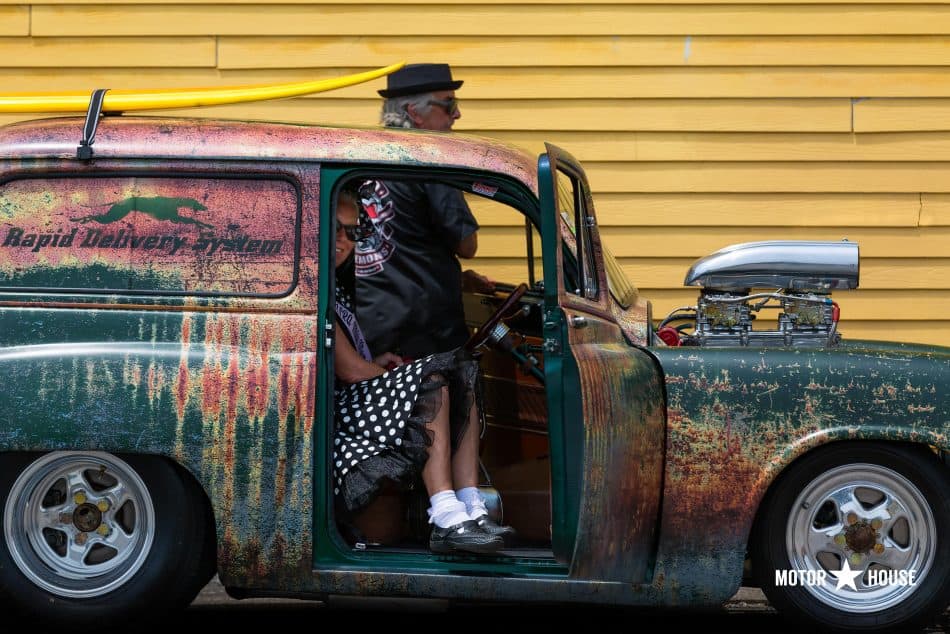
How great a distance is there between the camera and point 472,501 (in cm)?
432

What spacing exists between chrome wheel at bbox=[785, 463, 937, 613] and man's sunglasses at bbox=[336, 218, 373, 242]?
1.72 metres

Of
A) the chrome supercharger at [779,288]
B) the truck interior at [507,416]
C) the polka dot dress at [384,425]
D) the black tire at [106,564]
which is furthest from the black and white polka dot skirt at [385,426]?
the chrome supercharger at [779,288]

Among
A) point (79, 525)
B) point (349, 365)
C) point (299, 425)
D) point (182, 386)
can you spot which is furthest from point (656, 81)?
point (79, 525)

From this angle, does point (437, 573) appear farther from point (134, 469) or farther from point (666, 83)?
point (666, 83)

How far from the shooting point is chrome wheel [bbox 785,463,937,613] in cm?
424

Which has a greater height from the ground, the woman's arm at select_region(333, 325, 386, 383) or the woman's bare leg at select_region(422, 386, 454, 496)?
the woman's arm at select_region(333, 325, 386, 383)

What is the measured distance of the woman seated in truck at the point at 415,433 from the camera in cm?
424

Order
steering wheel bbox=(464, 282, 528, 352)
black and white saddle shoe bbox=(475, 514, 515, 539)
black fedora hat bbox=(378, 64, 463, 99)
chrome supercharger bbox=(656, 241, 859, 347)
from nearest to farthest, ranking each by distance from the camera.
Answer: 1. black and white saddle shoe bbox=(475, 514, 515, 539)
2. steering wheel bbox=(464, 282, 528, 352)
3. chrome supercharger bbox=(656, 241, 859, 347)
4. black fedora hat bbox=(378, 64, 463, 99)

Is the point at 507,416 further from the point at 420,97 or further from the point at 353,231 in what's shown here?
the point at 420,97

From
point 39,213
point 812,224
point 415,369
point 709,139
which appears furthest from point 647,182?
point 39,213

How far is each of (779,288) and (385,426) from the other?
5.09 feet

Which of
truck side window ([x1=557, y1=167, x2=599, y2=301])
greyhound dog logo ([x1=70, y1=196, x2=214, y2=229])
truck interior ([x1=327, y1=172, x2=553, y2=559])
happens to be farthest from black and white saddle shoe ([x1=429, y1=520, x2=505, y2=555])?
greyhound dog logo ([x1=70, y1=196, x2=214, y2=229])

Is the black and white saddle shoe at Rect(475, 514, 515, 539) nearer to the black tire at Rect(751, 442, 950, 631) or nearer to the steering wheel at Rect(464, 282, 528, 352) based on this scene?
the steering wheel at Rect(464, 282, 528, 352)

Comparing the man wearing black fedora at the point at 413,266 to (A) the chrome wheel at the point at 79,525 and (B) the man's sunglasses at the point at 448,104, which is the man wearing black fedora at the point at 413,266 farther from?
(A) the chrome wheel at the point at 79,525
